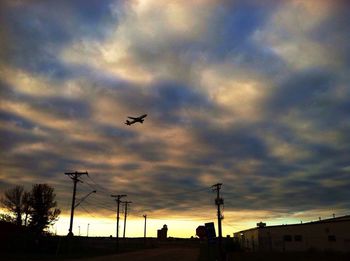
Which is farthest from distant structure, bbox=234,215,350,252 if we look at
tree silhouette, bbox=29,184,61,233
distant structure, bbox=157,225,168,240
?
distant structure, bbox=157,225,168,240

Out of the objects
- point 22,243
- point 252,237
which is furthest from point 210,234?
point 252,237

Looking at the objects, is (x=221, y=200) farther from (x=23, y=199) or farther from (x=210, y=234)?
(x=23, y=199)

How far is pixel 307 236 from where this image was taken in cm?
7438

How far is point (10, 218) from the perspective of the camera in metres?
87.8

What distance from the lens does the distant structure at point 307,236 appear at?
66.9 meters

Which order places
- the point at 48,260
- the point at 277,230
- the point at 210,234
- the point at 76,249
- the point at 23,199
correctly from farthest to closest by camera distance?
1. the point at 23,199
2. the point at 277,230
3. the point at 76,249
4. the point at 48,260
5. the point at 210,234

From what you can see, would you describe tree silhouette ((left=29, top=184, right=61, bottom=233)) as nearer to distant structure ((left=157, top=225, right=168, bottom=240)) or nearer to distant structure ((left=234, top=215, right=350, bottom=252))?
distant structure ((left=234, top=215, right=350, bottom=252))

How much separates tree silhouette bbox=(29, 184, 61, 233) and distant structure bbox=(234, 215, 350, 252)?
4652 centimetres

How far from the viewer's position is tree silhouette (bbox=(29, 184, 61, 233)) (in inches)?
3378

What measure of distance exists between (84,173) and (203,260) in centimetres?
2303

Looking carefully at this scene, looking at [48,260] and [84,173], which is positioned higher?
[84,173]

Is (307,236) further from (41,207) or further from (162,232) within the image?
(162,232)

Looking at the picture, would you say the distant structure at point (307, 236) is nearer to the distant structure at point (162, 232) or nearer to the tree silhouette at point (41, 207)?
the tree silhouette at point (41, 207)

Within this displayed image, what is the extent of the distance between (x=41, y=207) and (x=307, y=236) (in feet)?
183
